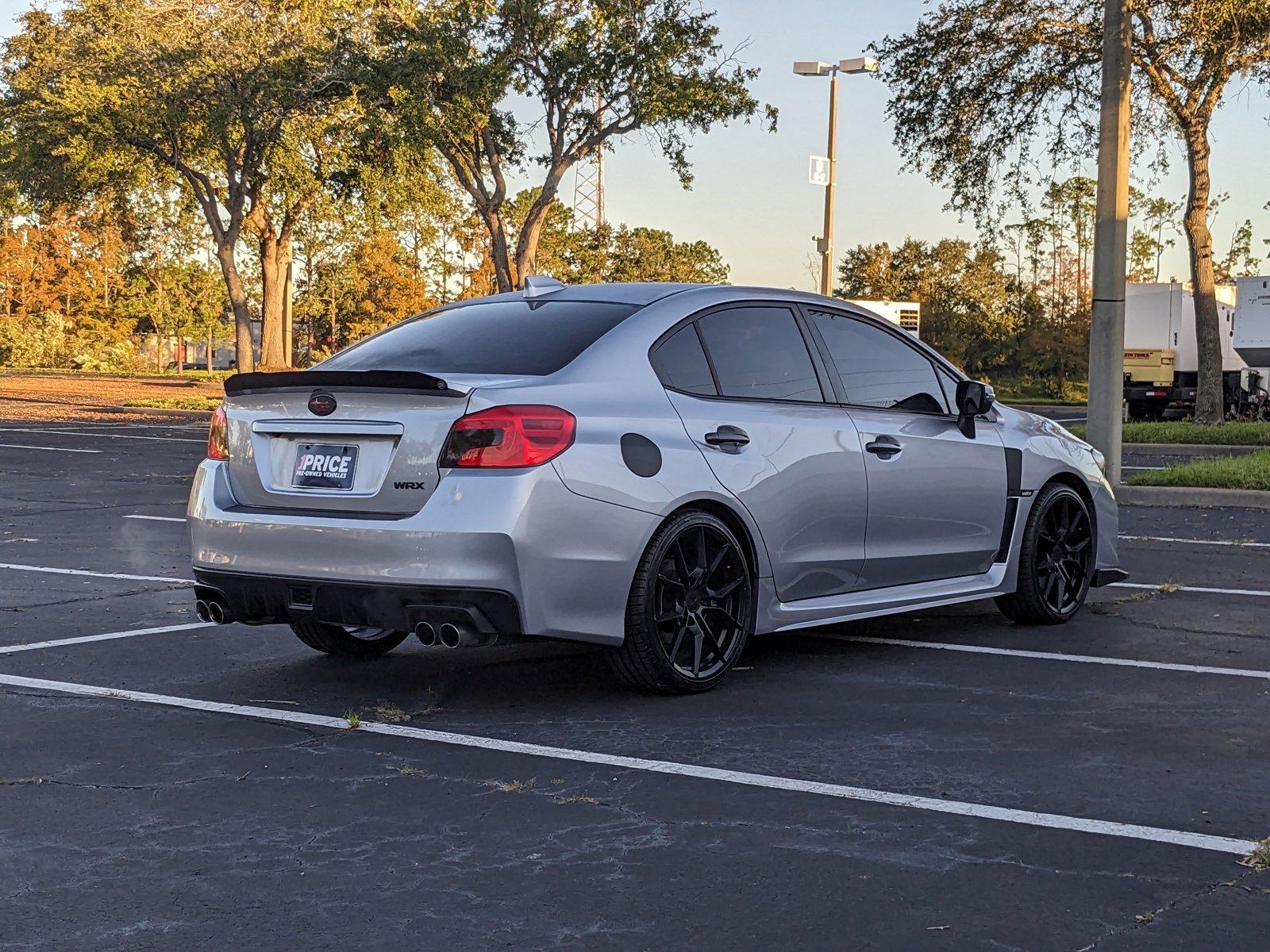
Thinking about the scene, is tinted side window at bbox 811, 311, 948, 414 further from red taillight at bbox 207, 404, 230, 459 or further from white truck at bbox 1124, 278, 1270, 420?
white truck at bbox 1124, 278, 1270, 420

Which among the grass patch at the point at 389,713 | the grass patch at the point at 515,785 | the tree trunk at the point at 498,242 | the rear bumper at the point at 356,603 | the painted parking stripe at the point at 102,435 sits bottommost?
the grass patch at the point at 515,785

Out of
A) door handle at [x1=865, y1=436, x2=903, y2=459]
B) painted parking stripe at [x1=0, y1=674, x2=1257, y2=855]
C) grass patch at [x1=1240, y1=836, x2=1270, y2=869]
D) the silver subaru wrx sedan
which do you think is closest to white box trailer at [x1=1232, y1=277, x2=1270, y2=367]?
the silver subaru wrx sedan

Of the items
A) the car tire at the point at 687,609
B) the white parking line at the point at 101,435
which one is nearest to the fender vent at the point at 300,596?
the car tire at the point at 687,609

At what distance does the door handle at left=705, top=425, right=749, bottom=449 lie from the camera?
249 inches

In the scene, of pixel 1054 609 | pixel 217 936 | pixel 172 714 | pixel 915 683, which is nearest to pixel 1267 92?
pixel 1054 609

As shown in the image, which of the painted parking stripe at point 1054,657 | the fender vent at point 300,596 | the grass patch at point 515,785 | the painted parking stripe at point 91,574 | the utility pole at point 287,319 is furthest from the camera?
the utility pole at point 287,319

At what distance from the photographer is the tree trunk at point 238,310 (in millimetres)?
40969

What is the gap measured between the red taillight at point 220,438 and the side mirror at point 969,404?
3.33 metres

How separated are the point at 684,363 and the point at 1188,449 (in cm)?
1689

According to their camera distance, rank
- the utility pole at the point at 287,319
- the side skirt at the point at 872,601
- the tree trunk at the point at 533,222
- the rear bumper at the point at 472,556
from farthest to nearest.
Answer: the utility pole at the point at 287,319
the tree trunk at the point at 533,222
the side skirt at the point at 872,601
the rear bumper at the point at 472,556

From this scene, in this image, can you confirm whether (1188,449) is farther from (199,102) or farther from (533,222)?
(199,102)

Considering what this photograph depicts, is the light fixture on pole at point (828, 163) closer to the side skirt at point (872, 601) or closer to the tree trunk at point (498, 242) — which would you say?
the tree trunk at point (498, 242)

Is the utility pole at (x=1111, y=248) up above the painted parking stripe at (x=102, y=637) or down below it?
above

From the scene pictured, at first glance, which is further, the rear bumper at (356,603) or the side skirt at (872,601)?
the side skirt at (872,601)
